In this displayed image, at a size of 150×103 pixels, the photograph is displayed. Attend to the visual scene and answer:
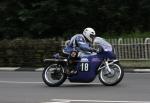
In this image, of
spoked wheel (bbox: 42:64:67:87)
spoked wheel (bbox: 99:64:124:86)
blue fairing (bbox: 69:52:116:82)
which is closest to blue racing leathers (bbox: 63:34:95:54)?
blue fairing (bbox: 69:52:116:82)

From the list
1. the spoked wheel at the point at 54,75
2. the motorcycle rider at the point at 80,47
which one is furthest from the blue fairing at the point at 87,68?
the spoked wheel at the point at 54,75

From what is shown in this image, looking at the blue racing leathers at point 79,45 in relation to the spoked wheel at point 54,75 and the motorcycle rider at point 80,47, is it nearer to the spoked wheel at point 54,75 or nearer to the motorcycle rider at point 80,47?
the motorcycle rider at point 80,47

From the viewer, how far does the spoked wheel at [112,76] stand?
53.6ft

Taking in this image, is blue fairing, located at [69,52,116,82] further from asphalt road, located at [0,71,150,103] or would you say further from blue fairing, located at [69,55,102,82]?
asphalt road, located at [0,71,150,103]

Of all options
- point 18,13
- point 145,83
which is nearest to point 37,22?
point 18,13

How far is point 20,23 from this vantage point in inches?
1182

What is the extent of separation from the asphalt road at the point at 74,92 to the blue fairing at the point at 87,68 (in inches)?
9.2

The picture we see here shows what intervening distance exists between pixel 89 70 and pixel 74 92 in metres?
1.37

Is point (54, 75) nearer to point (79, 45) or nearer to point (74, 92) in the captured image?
point (79, 45)

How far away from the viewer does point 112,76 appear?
53.8 ft

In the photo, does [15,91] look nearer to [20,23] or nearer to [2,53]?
[2,53]

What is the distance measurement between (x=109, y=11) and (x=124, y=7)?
2.38 feet

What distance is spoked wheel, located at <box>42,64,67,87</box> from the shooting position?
16.8 meters

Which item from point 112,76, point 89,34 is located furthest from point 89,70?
point 89,34
